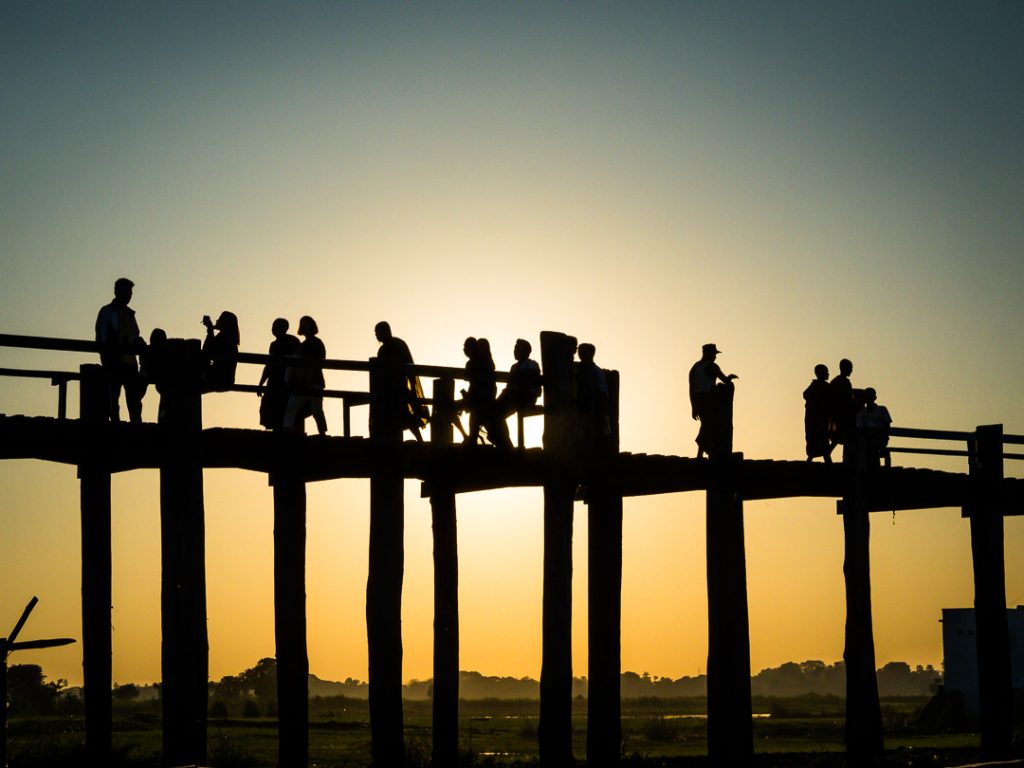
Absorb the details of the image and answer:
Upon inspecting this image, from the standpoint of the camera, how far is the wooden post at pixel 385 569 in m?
16.7

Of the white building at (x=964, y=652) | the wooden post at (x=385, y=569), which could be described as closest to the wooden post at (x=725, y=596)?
the wooden post at (x=385, y=569)

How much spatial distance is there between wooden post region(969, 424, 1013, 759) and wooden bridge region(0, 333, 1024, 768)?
7.23ft

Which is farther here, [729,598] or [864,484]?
[864,484]

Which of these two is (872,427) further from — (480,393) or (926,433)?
(480,393)

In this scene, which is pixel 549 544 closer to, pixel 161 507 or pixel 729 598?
pixel 729 598

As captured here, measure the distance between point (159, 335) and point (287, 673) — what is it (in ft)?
13.7

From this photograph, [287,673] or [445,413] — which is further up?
[445,413]

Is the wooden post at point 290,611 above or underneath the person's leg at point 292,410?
underneath

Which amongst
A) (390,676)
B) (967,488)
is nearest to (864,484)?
(967,488)

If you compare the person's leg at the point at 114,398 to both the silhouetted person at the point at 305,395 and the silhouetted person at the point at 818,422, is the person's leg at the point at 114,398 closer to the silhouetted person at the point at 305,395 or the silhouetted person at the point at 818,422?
the silhouetted person at the point at 305,395

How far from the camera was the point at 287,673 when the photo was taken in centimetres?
1816

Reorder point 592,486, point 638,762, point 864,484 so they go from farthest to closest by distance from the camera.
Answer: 1. point 638,762
2. point 864,484
3. point 592,486

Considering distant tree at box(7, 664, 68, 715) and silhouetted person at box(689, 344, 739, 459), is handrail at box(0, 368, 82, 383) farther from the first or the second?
distant tree at box(7, 664, 68, 715)

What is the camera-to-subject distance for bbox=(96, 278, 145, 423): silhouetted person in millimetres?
15984
